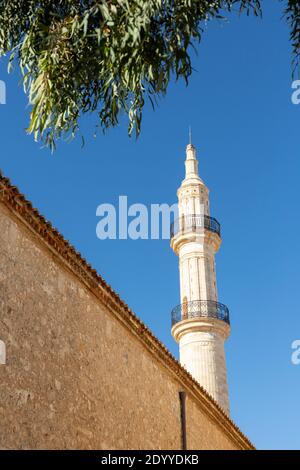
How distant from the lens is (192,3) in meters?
5.67

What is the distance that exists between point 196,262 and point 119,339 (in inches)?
695

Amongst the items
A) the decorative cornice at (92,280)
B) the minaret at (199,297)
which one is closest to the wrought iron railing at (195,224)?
the minaret at (199,297)

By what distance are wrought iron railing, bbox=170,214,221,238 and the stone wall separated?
55.9 ft

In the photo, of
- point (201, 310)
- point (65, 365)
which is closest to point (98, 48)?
point (65, 365)

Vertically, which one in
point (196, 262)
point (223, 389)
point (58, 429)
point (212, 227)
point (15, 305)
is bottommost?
point (58, 429)

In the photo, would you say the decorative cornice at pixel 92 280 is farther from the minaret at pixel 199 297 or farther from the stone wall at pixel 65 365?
the minaret at pixel 199 297

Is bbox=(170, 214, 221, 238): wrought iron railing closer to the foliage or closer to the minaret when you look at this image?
the minaret

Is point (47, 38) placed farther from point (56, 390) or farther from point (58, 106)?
point (56, 390)

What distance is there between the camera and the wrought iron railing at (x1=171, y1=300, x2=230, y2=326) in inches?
1104

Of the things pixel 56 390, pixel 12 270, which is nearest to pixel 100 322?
pixel 56 390

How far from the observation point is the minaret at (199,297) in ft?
89.0

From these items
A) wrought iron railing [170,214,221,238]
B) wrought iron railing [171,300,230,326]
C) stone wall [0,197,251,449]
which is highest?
wrought iron railing [170,214,221,238]

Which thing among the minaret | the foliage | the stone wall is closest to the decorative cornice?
the stone wall

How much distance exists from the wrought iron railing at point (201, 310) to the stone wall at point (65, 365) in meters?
14.8
